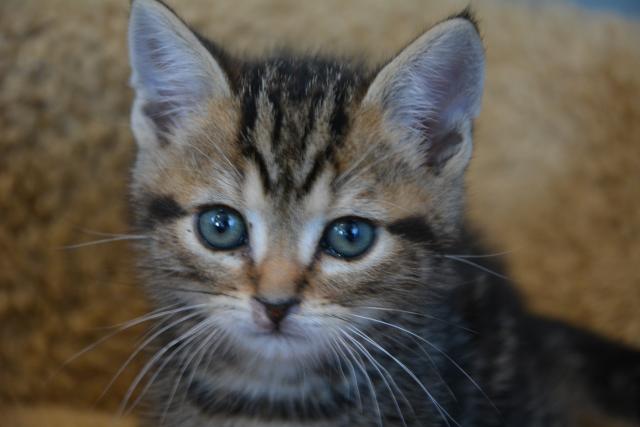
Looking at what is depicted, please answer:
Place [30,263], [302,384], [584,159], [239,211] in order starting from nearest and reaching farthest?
[239,211], [302,384], [30,263], [584,159]

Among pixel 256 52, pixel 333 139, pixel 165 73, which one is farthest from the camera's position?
pixel 256 52

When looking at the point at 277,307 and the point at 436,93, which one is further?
the point at 436,93

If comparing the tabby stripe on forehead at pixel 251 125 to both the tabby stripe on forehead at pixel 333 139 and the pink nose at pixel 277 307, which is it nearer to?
→ the tabby stripe on forehead at pixel 333 139

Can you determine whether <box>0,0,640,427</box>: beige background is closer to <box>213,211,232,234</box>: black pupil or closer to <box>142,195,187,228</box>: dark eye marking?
<box>142,195,187,228</box>: dark eye marking

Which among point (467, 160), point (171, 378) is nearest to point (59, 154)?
point (171, 378)

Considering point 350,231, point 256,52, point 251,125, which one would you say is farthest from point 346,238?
point 256,52

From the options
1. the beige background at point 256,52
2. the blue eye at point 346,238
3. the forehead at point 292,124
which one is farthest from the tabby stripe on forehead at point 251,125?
the beige background at point 256,52

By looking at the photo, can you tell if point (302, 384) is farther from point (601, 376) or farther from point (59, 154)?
point (59, 154)

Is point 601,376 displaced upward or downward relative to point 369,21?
downward

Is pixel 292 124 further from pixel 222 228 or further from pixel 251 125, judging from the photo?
pixel 222 228
